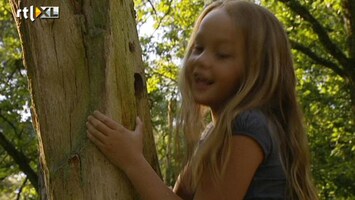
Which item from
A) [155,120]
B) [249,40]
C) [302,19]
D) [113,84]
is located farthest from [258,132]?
[155,120]

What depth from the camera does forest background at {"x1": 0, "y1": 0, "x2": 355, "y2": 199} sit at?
13.7 metres

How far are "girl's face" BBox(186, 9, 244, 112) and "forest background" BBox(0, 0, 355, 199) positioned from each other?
10241 millimetres

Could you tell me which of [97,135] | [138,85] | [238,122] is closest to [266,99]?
[238,122]

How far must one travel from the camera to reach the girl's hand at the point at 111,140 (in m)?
2.49

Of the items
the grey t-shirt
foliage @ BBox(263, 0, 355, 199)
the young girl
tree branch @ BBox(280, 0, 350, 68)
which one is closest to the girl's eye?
the young girl

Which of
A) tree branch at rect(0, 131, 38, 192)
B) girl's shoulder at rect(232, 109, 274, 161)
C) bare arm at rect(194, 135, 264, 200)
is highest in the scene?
tree branch at rect(0, 131, 38, 192)

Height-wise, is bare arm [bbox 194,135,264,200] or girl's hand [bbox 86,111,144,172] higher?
girl's hand [bbox 86,111,144,172]

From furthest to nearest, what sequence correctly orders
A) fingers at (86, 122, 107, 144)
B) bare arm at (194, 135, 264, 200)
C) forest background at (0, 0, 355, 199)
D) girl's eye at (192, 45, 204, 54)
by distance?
forest background at (0, 0, 355, 199), girl's eye at (192, 45, 204, 54), fingers at (86, 122, 107, 144), bare arm at (194, 135, 264, 200)

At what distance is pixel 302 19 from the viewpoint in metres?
13.1

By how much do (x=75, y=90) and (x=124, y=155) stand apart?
11.4 inches

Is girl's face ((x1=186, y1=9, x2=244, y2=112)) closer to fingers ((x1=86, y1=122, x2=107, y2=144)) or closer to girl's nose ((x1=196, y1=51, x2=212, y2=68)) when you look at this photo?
girl's nose ((x1=196, y1=51, x2=212, y2=68))

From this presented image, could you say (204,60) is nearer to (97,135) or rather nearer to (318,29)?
(97,135)

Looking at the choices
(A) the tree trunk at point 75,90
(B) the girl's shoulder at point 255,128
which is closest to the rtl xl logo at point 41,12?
(A) the tree trunk at point 75,90

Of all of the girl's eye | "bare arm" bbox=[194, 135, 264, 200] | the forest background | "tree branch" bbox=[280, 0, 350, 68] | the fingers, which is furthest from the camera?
the forest background
